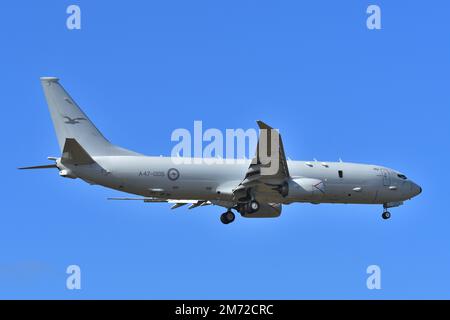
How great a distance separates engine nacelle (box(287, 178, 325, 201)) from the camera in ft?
202

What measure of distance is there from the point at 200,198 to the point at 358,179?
10.7 metres

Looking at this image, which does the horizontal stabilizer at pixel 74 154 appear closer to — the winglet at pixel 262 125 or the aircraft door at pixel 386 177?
the winglet at pixel 262 125

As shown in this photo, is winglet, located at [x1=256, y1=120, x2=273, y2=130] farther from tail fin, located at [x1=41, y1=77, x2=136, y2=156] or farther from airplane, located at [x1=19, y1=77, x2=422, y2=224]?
tail fin, located at [x1=41, y1=77, x2=136, y2=156]

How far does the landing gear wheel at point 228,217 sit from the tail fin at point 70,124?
7.88 m

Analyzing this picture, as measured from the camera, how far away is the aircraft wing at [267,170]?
2284 inches

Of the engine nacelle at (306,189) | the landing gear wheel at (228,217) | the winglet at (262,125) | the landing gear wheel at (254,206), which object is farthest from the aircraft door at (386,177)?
the winglet at (262,125)

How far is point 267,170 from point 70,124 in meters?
12.5

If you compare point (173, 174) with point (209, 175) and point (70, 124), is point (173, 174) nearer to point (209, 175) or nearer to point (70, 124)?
point (209, 175)

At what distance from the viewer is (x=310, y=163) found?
217 feet

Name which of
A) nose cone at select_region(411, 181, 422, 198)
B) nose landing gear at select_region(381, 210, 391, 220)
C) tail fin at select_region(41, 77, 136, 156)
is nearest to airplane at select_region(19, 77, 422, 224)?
tail fin at select_region(41, 77, 136, 156)

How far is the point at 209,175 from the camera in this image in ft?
206

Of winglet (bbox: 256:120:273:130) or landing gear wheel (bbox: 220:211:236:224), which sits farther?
landing gear wheel (bbox: 220:211:236:224)
